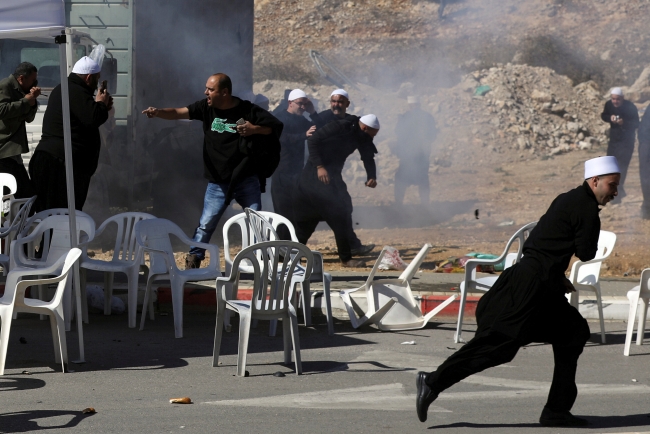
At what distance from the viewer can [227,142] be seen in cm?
859

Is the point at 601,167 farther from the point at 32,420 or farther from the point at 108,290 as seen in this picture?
the point at 108,290

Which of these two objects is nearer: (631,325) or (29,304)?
(29,304)

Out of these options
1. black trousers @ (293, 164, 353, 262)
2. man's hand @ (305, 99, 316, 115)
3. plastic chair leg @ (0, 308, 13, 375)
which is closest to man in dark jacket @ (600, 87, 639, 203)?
man's hand @ (305, 99, 316, 115)

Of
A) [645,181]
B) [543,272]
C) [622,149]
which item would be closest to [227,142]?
[543,272]

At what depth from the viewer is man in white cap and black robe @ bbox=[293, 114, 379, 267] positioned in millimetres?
10312

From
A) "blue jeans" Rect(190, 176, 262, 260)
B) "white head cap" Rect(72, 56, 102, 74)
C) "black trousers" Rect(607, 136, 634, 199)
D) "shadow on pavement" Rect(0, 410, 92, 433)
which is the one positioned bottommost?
"shadow on pavement" Rect(0, 410, 92, 433)

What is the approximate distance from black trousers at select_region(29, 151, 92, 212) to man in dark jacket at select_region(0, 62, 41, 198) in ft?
1.69

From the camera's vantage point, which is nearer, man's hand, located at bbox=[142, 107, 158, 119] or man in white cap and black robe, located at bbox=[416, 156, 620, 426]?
man in white cap and black robe, located at bbox=[416, 156, 620, 426]

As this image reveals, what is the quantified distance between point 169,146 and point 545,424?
9.86 metres

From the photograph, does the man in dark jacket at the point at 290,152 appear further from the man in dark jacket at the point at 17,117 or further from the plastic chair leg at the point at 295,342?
the plastic chair leg at the point at 295,342

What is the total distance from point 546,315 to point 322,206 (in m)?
5.37

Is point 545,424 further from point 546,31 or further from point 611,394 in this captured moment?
point 546,31

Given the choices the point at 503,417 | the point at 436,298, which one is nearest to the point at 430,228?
the point at 436,298

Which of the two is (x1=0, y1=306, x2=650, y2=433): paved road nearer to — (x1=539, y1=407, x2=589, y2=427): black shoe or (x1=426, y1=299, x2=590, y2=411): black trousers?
(x1=539, y1=407, x2=589, y2=427): black shoe
